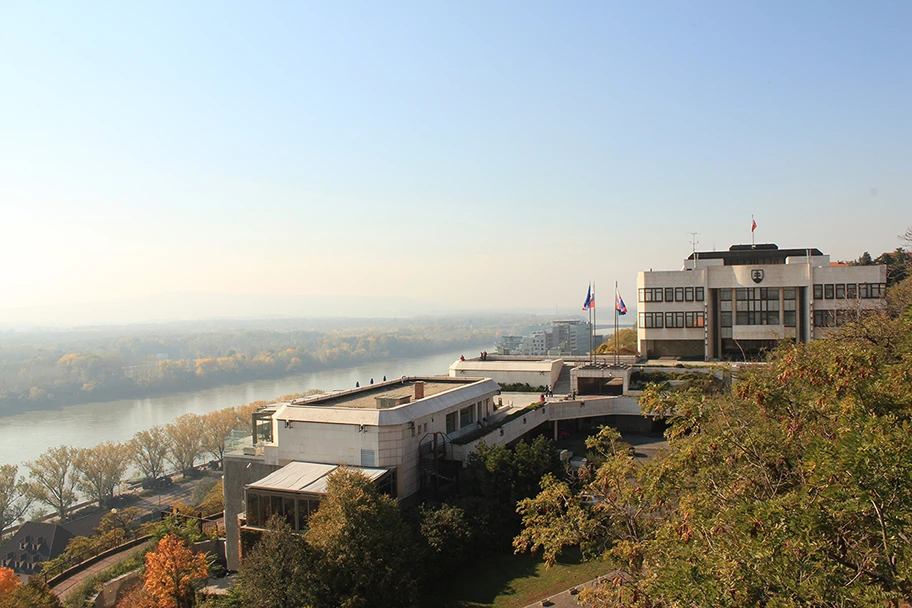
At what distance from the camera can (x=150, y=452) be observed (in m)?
65.3

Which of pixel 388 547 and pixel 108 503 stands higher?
pixel 388 547

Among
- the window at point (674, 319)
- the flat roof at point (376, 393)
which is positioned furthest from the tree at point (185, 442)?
the window at point (674, 319)

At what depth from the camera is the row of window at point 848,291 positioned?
41.7 meters

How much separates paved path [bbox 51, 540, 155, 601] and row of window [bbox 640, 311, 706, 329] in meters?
33.5

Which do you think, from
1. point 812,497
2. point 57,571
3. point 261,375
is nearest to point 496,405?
point 57,571

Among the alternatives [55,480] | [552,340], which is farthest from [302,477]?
[552,340]

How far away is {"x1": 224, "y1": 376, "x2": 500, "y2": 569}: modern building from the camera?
77.2ft

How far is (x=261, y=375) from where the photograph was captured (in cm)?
14225

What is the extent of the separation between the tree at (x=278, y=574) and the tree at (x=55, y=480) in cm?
4737

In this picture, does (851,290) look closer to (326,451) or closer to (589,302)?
(589,302)

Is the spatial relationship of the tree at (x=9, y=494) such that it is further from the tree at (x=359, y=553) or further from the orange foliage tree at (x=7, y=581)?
the tree at (x=359, y=553)

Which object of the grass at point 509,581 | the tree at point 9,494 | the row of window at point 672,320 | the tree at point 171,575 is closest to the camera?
the grass at point 509,581

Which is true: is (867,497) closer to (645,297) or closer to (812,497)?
(812,497)

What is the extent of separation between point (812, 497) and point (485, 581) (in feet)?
48.0
